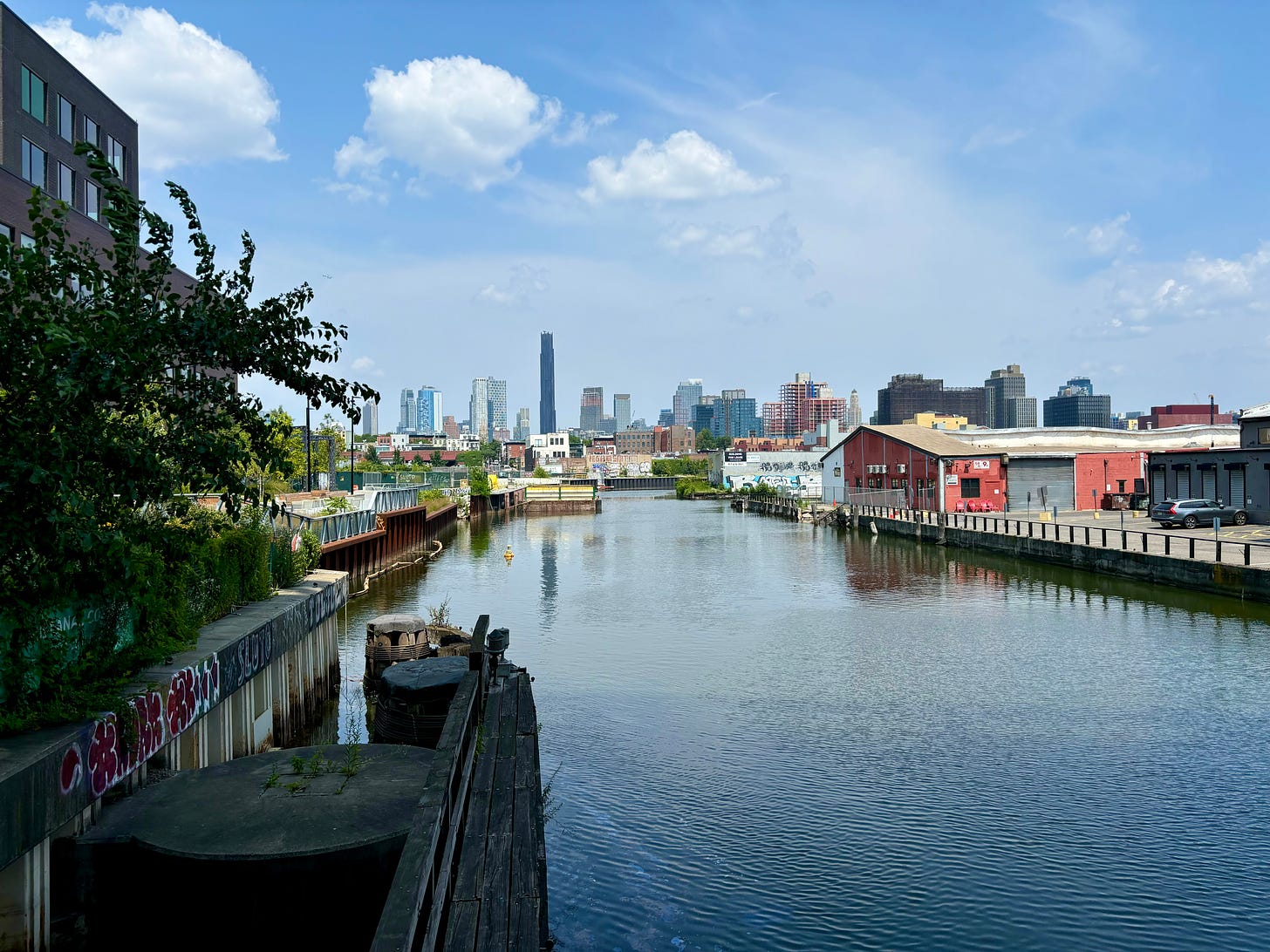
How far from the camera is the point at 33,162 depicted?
45719mm

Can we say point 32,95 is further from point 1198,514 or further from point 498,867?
point 1198,514

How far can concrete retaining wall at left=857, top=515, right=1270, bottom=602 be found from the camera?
3653cm

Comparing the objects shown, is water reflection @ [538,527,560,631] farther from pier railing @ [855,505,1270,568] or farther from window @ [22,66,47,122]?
window @ [22,66,47,122]

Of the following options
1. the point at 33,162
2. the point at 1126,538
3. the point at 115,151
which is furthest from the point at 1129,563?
the point at 115,151

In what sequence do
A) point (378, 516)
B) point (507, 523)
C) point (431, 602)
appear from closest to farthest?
point (431, 602), point (378, 516), point (507, 523)

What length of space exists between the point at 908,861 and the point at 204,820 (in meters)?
9.55

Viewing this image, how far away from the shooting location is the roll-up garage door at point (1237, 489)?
56094mm

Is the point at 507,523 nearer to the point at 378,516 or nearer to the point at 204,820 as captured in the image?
the point at 378,516

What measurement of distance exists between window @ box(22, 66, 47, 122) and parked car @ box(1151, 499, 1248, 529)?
2410 inches


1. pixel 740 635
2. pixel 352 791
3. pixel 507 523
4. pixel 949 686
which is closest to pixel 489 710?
pixel 352 791

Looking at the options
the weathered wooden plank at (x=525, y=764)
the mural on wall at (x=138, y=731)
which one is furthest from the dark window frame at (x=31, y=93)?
the weathered wooden plank at (x=525, y=764)

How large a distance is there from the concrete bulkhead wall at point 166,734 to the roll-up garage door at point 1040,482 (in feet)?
217

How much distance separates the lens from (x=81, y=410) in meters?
8.92

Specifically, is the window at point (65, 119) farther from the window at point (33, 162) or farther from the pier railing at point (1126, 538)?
the pier railing at point (1126, 538)
